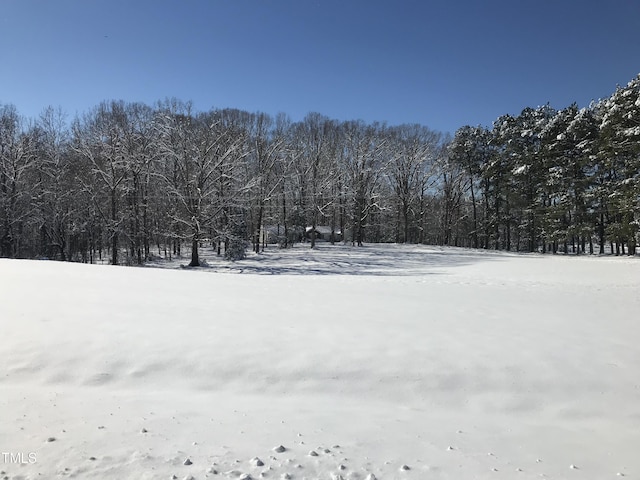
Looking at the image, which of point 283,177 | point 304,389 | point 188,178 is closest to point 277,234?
point 283,177

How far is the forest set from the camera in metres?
27.4

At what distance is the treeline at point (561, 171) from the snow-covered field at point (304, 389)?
21.7 metres

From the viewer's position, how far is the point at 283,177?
3772 cm

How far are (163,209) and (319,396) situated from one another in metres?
36.8

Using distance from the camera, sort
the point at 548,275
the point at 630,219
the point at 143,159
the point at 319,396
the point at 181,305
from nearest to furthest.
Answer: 1. the point at 319,396
2. the point at 181,305
3. the point at 548,275
4. the point at 630,219
5. the point at 143,159

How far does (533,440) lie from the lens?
3803mm

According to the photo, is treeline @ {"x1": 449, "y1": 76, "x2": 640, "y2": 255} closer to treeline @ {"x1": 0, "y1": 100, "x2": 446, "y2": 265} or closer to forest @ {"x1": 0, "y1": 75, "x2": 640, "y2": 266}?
forest @ {"x1": 0, "y1": 75, "x2": 640, "y2": 266}

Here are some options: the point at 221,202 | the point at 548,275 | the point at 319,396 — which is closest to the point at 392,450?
the point at 319,396

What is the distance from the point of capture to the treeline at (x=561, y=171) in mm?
25500

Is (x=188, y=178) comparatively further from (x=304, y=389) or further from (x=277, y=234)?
(x=304, y=389)

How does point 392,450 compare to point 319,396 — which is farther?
point 319,396

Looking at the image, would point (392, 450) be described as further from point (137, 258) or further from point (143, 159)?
point (143, 159)

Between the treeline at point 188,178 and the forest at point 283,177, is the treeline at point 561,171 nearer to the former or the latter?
the forest at point 283,177

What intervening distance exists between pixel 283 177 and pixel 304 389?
33893mm
